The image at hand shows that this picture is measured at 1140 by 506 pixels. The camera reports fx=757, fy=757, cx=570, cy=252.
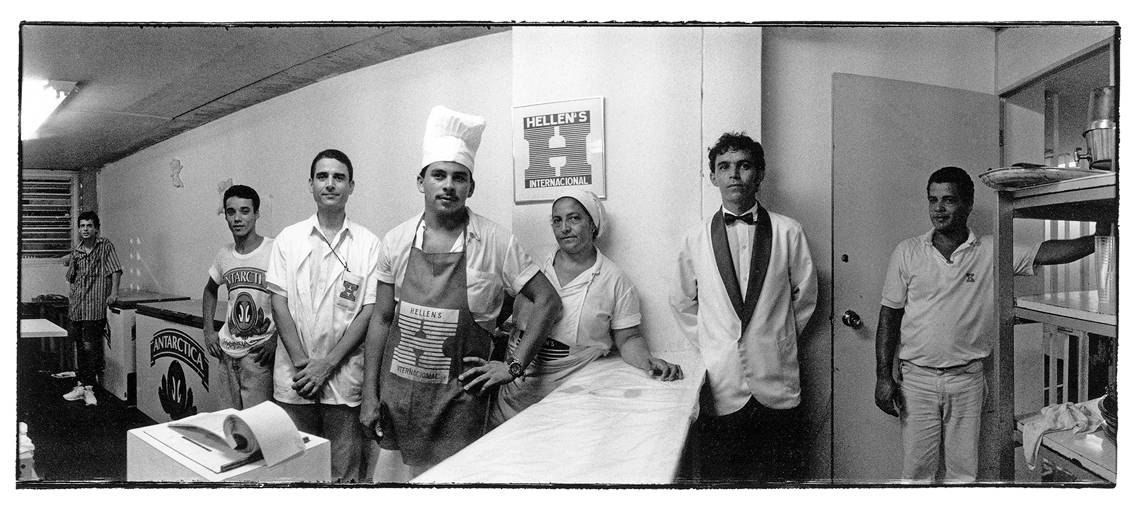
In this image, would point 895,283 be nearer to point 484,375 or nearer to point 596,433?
point 596,433

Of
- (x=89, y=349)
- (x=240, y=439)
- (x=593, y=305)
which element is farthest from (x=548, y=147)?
(x=89, y=349)

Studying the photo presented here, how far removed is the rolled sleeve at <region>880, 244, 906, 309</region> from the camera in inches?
90.0

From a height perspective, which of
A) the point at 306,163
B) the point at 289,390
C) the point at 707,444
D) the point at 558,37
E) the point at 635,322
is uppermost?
the point at 558,37

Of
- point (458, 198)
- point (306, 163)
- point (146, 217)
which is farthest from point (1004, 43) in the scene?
point (146, 217)

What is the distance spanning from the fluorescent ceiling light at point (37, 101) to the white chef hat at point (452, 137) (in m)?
1.16

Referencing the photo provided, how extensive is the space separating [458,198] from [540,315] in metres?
0.43

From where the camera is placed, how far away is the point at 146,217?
94.8 inches

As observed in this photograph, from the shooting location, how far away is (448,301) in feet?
7.41

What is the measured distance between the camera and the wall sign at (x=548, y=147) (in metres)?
2.28

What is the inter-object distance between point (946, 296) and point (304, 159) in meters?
2.01

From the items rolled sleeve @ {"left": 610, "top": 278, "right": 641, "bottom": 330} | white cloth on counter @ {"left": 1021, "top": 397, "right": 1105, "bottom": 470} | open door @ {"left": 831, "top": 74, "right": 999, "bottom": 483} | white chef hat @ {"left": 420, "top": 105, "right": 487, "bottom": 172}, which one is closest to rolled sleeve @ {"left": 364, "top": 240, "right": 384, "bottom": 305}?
white chef hat @ {"left": 420, "top": 105, "right": 487, "bottom": 172}

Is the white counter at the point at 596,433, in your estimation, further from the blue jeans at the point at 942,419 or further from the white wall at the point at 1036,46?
the white wall at the point at 1036,46

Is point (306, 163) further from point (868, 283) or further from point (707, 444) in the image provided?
point (868, 283)

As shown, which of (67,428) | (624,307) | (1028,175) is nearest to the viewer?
(1028,175)
